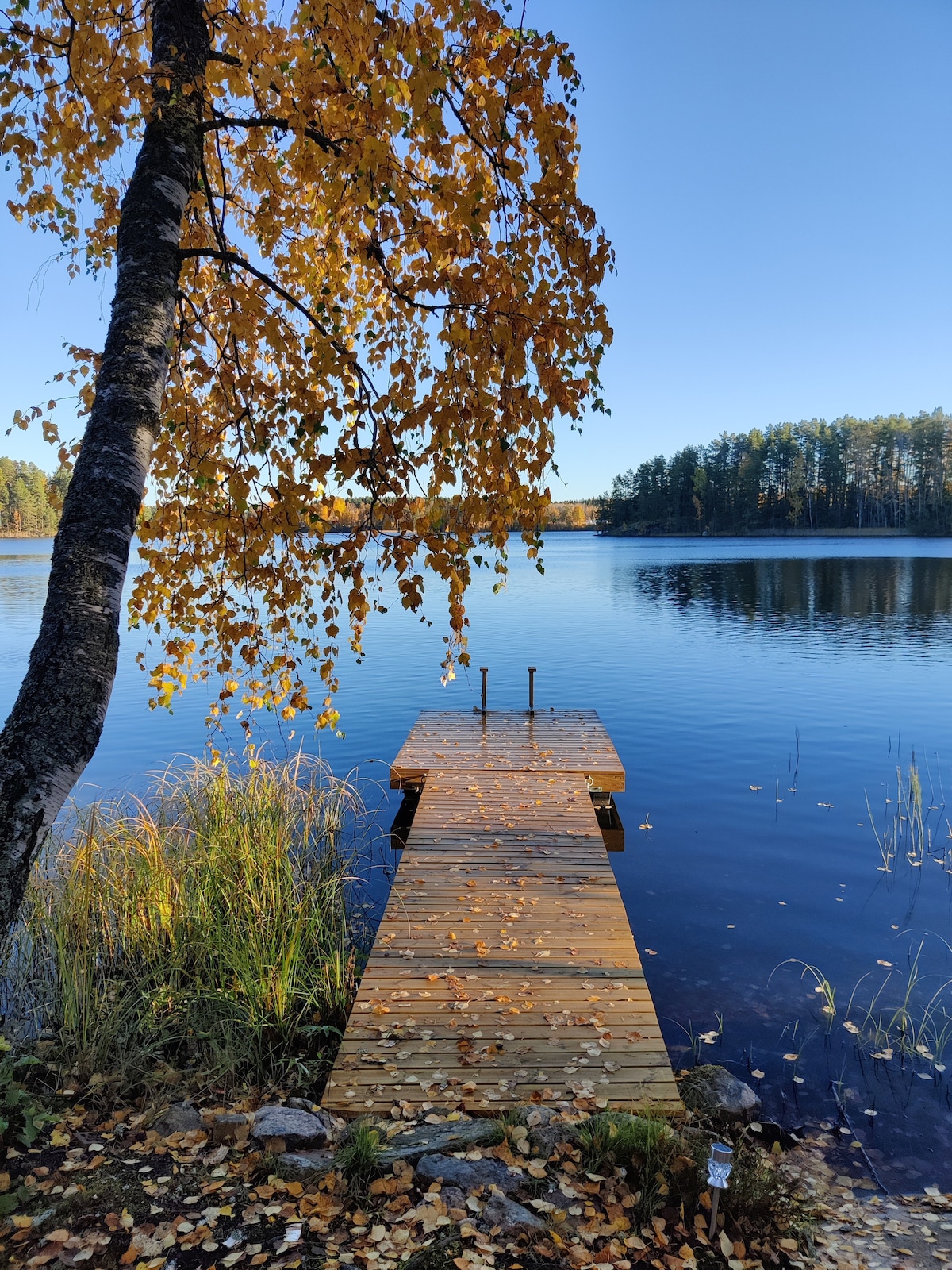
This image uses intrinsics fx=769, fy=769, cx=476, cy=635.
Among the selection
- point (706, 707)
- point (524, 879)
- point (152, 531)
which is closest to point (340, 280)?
point (152, 531)

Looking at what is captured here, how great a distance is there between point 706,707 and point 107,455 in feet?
50.9

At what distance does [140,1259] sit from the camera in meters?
2.71

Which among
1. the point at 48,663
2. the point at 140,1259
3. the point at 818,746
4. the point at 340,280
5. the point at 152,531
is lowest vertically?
the point at 818,746

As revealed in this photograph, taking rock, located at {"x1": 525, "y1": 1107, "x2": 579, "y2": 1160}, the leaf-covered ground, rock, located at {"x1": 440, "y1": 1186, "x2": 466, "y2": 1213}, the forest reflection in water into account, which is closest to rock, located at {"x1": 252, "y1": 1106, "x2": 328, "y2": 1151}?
the leaf-covered ground

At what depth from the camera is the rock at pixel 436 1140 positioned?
11.1 ft

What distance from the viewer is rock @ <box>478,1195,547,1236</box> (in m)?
2.94

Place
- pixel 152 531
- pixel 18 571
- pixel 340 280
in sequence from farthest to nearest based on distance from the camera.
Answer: pixel 18 571, pixel 340 280, pixel 152 531

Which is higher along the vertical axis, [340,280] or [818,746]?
[340,280]

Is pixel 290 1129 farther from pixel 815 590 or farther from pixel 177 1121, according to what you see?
pixel 815 590

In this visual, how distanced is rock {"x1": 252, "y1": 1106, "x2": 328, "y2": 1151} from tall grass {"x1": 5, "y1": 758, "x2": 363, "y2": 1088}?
0.84m

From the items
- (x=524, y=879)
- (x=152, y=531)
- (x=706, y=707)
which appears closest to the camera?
(x=152, y=531)

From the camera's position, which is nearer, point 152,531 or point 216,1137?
point 216,1137

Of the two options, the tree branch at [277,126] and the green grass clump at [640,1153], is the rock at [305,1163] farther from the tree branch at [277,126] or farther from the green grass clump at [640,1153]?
the tree branch at [277,126]

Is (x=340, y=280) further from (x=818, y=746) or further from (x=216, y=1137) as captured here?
(x=818, y=746)
